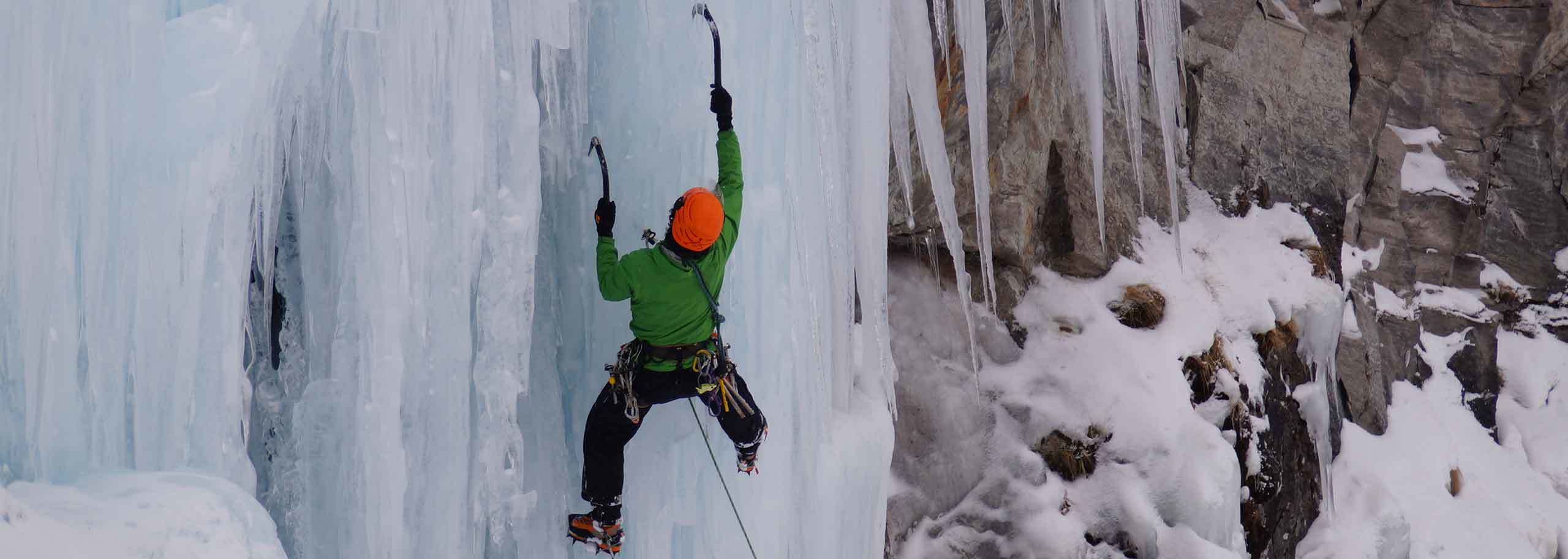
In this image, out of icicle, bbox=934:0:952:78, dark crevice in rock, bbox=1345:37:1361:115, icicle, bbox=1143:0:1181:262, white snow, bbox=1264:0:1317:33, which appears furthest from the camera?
dark crevice in rock, bbox=1345:37:1361:115

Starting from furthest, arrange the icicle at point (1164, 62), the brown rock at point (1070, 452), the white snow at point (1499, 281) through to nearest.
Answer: the white snow at point (1499, 281), the icicle at point (1164, 62), the brown rock at point (1070, 452)

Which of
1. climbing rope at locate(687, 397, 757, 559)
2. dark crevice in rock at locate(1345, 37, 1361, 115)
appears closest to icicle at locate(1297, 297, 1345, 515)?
dark crevice in rock at locate(1345, 37, 1361, 115)

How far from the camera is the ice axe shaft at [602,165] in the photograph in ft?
8.98

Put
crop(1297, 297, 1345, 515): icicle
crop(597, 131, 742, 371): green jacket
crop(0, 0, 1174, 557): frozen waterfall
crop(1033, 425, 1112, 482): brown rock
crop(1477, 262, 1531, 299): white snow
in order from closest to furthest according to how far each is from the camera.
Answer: crop(0, 0, 1174, 557): frozen waterfall
crop(597, 131, 742, 371): green jacket
crop(1033, 425, 1112, 482): brown rock
crop(1297, 297, 1345, 515): icicle
crop(1477, 262, 1531, 299): white snow

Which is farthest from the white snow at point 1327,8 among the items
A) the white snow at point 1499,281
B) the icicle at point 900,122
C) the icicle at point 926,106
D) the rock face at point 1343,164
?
the icicle at point 900,122

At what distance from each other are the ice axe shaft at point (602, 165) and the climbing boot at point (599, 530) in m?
0.79

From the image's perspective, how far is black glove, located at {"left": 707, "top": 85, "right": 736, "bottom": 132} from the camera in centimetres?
279

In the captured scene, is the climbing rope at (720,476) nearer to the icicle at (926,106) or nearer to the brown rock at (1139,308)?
the icicle at (926,106)

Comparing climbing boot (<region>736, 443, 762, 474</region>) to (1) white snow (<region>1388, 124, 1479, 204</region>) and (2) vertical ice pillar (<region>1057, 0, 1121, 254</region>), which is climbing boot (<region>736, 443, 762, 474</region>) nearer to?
(2) vertical ice pillar (<region>1057, 0, 1121, 254</region>)

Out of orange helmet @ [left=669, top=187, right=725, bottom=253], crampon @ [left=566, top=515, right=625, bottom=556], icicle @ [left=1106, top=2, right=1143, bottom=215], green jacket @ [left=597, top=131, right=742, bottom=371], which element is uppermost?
icicle @ [left=1106, top=2, right=1143, bottom=215]

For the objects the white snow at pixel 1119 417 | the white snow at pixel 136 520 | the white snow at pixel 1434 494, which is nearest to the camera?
the white snow at pixel 136 520

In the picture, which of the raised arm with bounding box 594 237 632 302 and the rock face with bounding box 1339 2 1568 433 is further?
the rock face with bounding box 1339 2 1568 433

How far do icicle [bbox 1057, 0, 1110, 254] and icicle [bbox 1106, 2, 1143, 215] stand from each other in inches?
4.6

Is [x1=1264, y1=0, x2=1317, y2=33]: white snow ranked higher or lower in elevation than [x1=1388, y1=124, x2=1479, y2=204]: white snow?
higher
